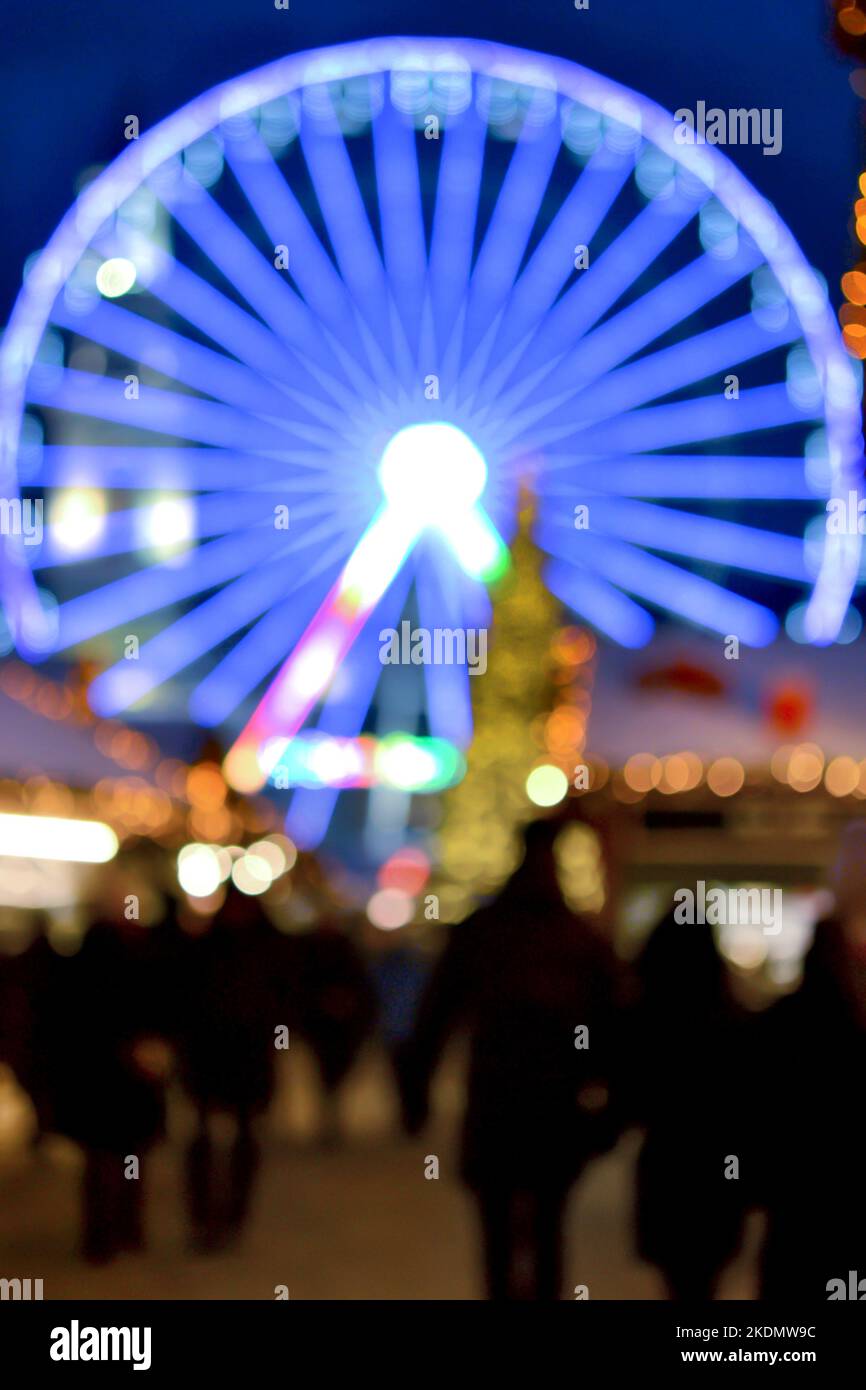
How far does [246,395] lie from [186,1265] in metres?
3.88

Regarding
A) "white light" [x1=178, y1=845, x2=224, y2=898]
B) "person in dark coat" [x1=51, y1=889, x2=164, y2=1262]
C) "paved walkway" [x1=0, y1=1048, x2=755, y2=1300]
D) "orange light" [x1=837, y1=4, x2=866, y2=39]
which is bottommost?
"paved walkway" [x1=0, y1=1048, x2=755, y2=1300]

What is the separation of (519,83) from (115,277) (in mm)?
1639

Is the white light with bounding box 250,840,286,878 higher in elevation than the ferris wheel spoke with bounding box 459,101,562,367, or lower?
lower

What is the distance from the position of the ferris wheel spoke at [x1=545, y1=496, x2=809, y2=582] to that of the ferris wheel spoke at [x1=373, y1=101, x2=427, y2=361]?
46.2 inches

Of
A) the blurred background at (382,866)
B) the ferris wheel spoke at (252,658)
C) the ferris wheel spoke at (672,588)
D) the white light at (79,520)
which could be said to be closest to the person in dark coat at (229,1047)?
the blurred background at (382,866)

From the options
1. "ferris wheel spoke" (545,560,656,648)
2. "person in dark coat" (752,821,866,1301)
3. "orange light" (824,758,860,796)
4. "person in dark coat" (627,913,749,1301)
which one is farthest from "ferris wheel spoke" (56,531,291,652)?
"person in dark coat" (752,821,866,1301)

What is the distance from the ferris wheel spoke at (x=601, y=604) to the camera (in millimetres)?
5891

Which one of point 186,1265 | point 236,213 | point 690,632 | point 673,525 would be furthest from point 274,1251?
point 236,213

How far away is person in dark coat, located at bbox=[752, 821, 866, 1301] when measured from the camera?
2.85 metres

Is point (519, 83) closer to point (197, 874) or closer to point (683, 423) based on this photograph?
point (683, 423)

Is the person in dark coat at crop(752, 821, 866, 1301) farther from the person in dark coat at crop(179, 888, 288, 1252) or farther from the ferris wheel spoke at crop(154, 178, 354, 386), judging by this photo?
the ferris wheel spoke at crop(154, 178, 354, 386)

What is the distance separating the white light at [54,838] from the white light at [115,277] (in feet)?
6.76

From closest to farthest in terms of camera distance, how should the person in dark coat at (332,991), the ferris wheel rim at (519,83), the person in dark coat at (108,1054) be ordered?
the person in dark coat at (108,1054) < the person in dark coat at (332,991) < the ferris wheel rim at (519,83)

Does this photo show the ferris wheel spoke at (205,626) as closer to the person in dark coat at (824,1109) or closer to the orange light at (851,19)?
the orange light at (851,19)
